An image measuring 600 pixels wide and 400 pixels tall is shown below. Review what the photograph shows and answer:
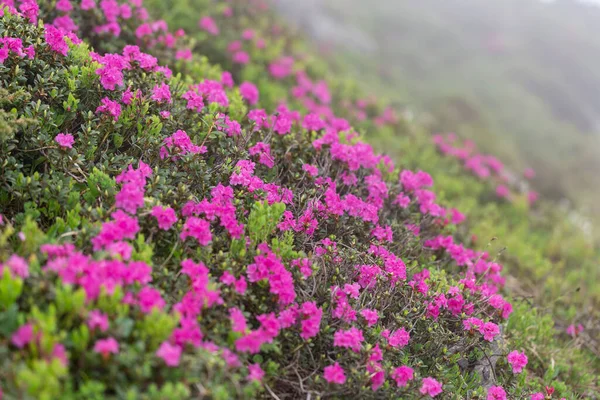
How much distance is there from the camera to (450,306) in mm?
3904

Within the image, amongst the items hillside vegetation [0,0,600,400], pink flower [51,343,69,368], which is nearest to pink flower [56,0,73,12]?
hillside vegetation [0,0,600,400]

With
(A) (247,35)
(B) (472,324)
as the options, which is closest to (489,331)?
(B) (472,324)

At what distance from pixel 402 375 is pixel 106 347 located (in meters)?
1.93

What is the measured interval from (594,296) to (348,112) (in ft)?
16.5

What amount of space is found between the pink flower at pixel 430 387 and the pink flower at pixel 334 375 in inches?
23.7

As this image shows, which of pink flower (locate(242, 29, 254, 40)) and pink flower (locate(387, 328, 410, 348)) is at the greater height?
pink flower (locate(242, 29, 254, 40))

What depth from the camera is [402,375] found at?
3.19 meters

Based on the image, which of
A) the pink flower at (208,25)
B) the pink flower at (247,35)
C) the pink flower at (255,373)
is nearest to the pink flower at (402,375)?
the pink flower at (255,373)

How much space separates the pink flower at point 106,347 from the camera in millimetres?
2363

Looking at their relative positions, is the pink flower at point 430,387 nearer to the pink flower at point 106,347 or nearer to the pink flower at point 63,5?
the pink flower at point 106,347

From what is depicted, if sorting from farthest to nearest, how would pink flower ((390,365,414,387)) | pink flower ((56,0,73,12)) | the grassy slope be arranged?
pink flower ((56,0,73,12))
the grassy slope
pink flower ((390,365,414,387))

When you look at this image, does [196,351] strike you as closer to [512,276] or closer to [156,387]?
[156,387]

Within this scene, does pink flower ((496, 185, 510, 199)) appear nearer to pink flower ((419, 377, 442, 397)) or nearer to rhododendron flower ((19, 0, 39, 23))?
pink flower ((419, 377, 442, 397))

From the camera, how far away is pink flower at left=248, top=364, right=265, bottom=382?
2.83 metres
